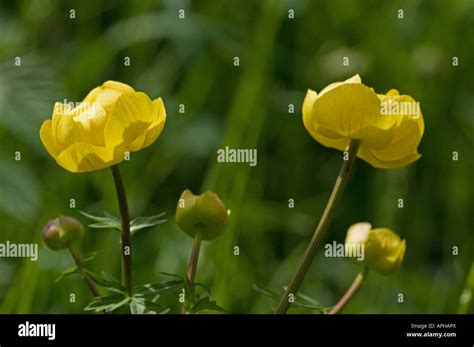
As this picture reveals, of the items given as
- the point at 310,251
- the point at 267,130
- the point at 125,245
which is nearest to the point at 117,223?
the point at 125,245

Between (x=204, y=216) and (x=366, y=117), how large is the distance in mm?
177

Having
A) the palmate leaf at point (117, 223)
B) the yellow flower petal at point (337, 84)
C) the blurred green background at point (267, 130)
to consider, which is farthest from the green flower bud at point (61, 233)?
the blurred green background at point (267, 130)

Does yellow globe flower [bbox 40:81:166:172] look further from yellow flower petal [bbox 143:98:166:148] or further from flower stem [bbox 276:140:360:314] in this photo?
flower stem [bbox 276:140:360:314]

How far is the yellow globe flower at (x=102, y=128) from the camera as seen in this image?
780 millimetres

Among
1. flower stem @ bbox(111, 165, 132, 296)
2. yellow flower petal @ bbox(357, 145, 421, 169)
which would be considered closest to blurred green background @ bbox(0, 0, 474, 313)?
yellow flower petal @ bbox(357, 145, 421, 169)

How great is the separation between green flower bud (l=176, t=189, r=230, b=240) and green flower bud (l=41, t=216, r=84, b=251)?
4.3 inches

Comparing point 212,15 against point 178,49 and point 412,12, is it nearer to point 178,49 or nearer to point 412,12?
point 178,49

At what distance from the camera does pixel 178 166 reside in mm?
1896

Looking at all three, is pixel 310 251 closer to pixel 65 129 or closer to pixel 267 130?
pixel 65 129

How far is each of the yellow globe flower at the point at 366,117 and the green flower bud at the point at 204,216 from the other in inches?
5.1

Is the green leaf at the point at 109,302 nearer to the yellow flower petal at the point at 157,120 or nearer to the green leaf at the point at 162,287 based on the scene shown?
the green leaf at the point at 162,287

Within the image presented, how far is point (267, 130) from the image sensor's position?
6.28 ft

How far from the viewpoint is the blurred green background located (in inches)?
66.4

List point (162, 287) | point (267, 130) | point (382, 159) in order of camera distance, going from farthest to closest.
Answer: point (267, 130)
point (382, 159)
point (162, 287)
